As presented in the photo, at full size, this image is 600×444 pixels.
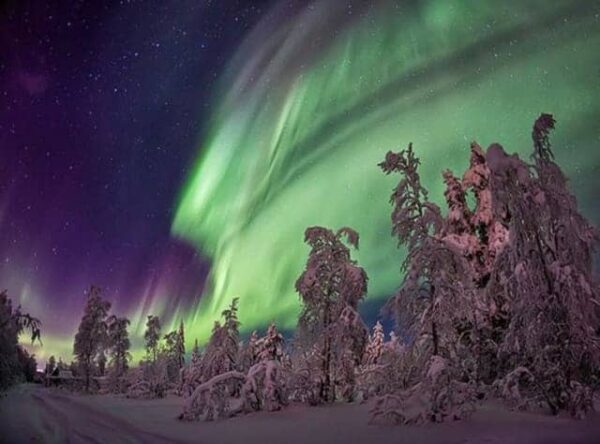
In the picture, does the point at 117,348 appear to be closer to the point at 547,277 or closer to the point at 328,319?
the point at 328,319

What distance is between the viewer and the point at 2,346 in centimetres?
1688

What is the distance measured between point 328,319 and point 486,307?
8.23 meters

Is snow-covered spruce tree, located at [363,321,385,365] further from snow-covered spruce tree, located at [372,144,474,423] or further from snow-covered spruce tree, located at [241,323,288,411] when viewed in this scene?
snow-covered spruce tree, located at [372,144,474,423]

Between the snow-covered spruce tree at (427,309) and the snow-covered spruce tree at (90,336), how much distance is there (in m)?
42.0

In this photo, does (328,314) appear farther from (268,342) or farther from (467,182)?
(467,182)

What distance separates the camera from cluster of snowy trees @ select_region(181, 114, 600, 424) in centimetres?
1217

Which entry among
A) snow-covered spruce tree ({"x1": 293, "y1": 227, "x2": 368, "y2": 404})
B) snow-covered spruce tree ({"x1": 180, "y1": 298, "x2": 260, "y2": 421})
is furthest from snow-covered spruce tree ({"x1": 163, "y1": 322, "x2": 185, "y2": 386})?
snow-covered spruce tree ({"x1": 293, "y1": 227, "x2": 368, "y2": 404})

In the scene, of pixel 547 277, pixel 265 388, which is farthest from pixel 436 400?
pixel 265 388

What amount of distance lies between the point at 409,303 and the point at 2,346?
15.4m

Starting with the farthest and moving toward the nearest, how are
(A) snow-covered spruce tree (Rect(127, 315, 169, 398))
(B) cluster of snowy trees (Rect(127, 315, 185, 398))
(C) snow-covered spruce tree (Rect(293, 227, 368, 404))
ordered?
(B) cluster of snowy trees (Rect(127, 315, 185, 398)), (A) snow-covered spruce tree (Rect(127, 315, 169, 398)), (C) snow-covered spruce tree (Rect(293, 227, 368, 404))

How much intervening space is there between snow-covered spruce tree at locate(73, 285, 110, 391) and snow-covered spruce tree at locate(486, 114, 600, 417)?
4551 cm

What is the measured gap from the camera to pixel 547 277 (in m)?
12.6

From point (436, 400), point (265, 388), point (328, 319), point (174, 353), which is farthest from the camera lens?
point (174, 353)

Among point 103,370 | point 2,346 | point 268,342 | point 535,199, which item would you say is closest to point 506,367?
point 535,199
